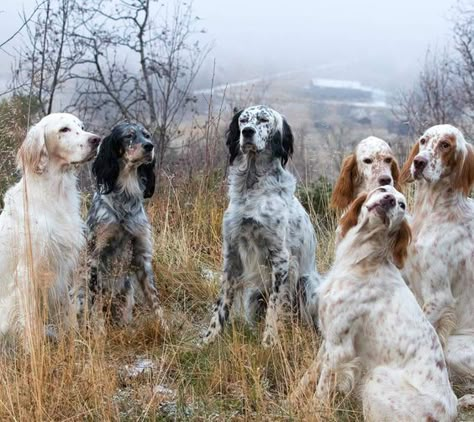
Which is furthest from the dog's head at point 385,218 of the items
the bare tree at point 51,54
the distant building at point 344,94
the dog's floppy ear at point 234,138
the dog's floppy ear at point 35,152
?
the distant building at point 344,94

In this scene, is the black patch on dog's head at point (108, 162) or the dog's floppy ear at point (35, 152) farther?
the black patch on dog's head at point (108, 162)

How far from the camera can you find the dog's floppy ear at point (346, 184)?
15.5 feet

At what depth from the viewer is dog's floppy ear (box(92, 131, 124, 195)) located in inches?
200

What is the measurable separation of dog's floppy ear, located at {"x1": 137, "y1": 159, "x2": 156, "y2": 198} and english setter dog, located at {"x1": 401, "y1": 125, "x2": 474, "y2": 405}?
1887mm

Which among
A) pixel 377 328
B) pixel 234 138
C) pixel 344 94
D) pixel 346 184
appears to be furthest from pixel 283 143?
pixel 344 94

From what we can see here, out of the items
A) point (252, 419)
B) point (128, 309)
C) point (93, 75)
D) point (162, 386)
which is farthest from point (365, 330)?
point (93, 75)

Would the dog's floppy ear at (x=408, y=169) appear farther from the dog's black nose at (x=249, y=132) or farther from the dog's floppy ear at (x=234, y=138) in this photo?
the dog's floppy ear at (x=234, y=138)

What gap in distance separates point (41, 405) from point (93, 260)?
1710 millimetres

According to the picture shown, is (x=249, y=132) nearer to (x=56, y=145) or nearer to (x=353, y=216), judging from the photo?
(x=56, y=145)

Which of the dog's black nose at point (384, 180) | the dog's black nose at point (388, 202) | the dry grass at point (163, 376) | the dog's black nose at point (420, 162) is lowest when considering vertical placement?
the dry grass at point (163, 376)

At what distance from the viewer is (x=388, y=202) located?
3531mm

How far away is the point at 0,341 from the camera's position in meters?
4.44

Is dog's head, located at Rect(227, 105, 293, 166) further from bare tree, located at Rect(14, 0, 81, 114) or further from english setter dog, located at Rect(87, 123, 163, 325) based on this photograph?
bare tree, located at Rect(14, 0, 81, 114)

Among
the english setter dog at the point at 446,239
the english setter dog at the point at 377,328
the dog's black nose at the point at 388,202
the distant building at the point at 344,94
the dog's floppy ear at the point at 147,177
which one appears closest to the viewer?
the english setter dog at the point at 377,328
